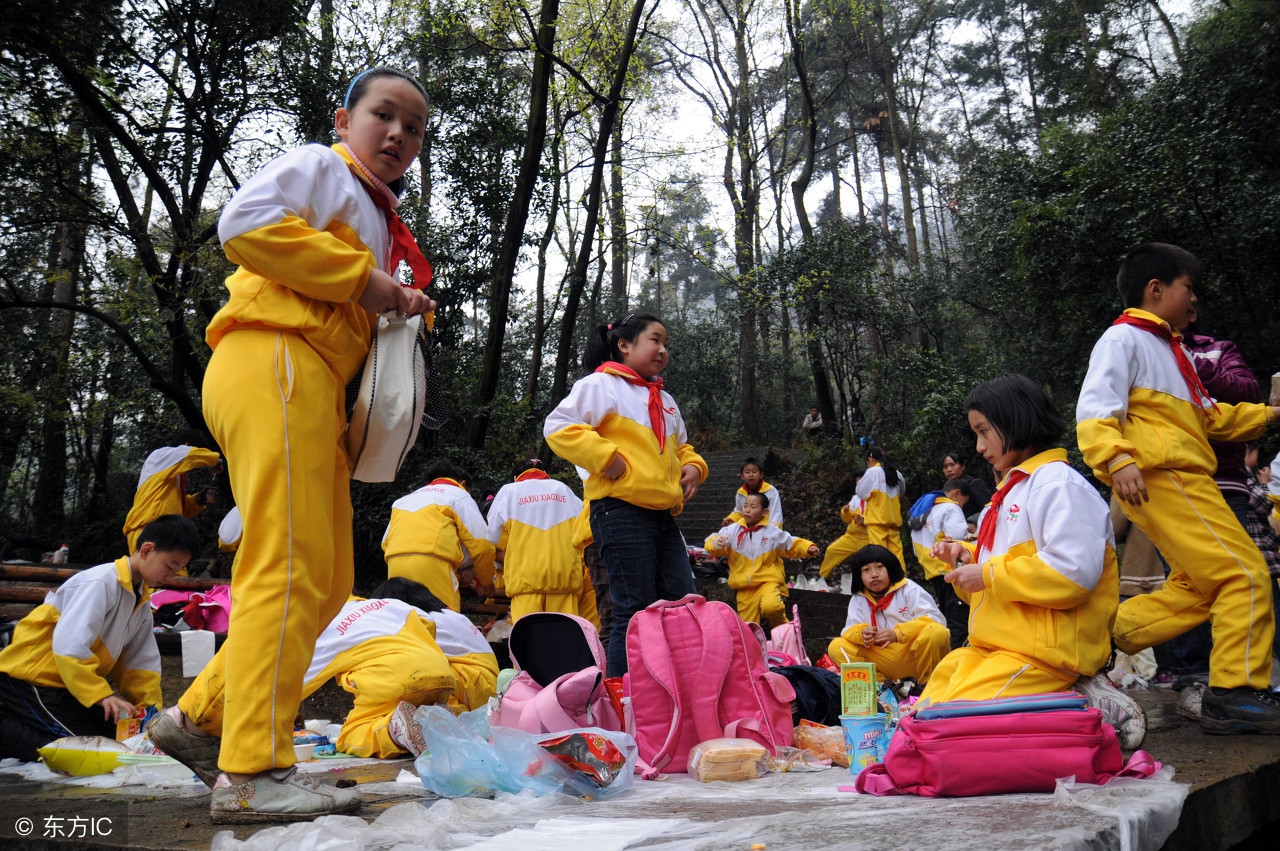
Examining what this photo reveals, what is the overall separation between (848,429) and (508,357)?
23.4 feet

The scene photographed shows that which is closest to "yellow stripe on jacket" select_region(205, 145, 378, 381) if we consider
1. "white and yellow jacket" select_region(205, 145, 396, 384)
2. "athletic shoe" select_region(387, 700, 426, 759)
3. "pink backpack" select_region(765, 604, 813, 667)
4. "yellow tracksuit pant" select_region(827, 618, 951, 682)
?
"white and yellow jacket" select_region(205, 145, 396, 384)

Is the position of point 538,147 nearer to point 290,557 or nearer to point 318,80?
point 318,80

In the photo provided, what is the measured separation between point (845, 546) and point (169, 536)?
28.1 feet

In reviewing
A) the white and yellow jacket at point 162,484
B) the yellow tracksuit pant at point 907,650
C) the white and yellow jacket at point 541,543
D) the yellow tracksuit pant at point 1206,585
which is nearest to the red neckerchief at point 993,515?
the yellow tracksuit pant at point 1206,585

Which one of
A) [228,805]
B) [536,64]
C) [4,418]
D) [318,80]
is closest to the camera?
[228,805]

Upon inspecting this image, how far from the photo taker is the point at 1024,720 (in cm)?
239

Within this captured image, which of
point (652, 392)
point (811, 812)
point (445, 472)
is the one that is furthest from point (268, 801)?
point (445, 472)

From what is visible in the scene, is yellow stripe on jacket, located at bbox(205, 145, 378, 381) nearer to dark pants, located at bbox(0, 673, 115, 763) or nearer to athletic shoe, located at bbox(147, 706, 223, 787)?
athletic shoe, located at bbox(147, 706, 223, 787)

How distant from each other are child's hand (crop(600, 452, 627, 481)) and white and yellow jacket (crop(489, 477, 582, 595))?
2589 millimetres

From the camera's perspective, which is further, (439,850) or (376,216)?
(376,216)

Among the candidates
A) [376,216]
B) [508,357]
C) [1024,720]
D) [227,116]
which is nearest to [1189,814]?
[1024,720]

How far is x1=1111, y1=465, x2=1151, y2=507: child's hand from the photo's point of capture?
11.7 feet

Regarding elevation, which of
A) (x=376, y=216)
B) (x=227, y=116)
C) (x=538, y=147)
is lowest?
(x=376, y=216)

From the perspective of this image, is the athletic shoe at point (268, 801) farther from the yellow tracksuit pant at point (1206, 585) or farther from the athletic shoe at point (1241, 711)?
the athletic shoe at point (1241, 711)
